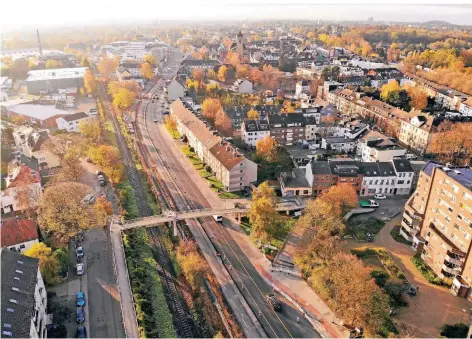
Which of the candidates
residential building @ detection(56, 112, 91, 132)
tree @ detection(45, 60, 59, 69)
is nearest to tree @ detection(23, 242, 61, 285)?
residential building @ detection(56, 112, 91, 132)

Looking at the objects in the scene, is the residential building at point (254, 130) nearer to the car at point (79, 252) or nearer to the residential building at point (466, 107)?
the car at point (79, 252)

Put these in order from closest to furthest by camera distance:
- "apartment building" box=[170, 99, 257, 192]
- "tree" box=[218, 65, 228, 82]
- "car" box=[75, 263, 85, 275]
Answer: "car" box=[75, 263, 85, 275] → "apartment building" box=[170, 99, 257, 192] → "tree" box=[218, 65, 228, 82]

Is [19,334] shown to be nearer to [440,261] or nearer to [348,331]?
[348,331]

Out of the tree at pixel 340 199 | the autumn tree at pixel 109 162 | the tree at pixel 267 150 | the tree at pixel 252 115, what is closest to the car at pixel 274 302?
the tree at pixel 340 199

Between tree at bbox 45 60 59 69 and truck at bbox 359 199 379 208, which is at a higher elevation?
tree at bbox 45 60 59 69

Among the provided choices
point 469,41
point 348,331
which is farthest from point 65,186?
point 469,41

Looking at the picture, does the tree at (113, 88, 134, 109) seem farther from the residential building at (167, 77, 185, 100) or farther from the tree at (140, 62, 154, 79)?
the tree at (140, 62, 154, 79)
